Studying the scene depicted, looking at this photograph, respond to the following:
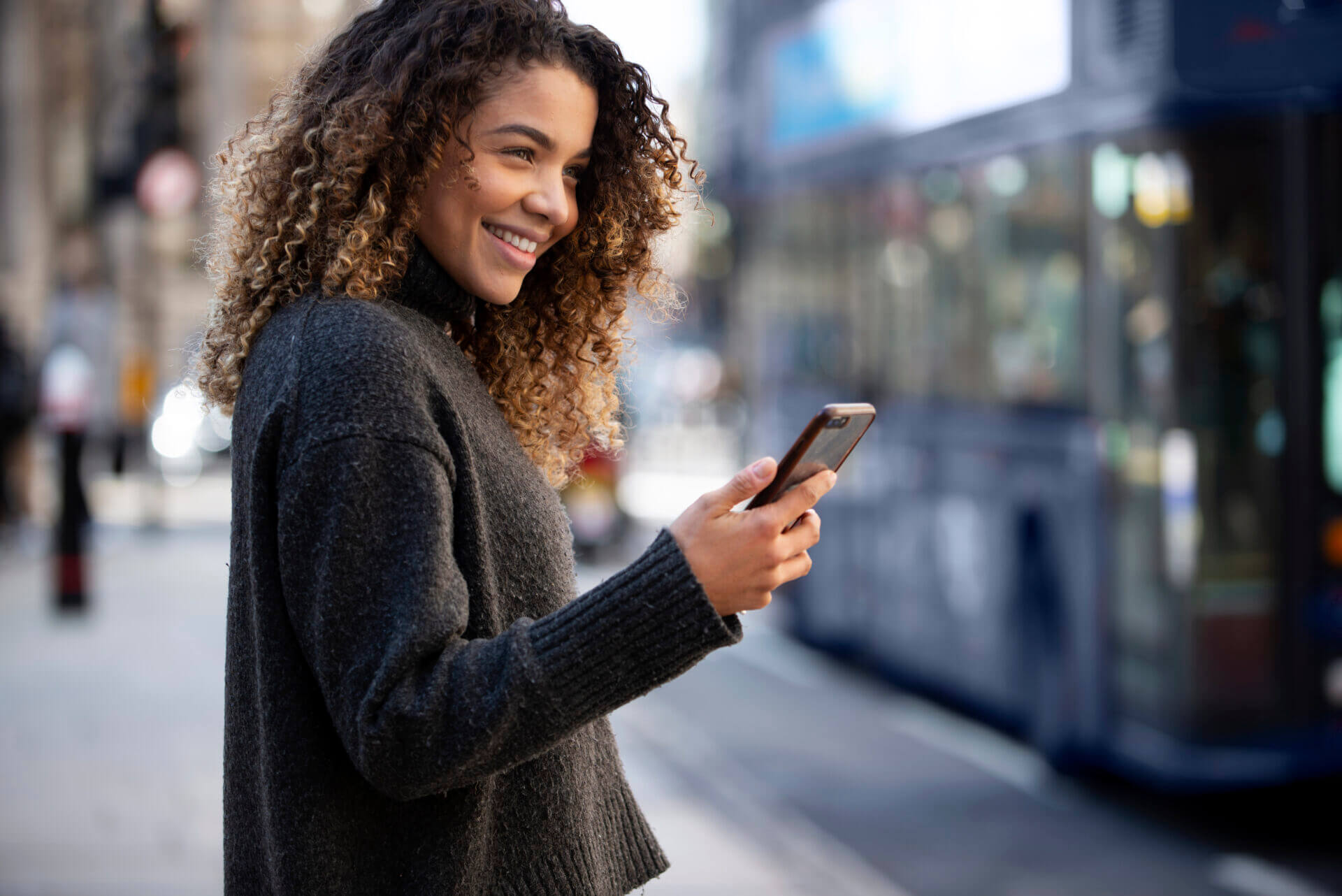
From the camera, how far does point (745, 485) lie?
1.42 metres

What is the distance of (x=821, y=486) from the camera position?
4.82ft

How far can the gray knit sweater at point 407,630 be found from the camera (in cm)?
134

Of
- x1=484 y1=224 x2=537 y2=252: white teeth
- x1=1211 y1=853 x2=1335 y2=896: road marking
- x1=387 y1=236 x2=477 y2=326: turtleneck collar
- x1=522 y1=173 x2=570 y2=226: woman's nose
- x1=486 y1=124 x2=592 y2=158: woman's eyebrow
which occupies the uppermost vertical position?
x1=486 y1=124 x2=592 y2=158: woman's eyebrow

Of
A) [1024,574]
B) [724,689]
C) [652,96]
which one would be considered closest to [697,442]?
[724,689]

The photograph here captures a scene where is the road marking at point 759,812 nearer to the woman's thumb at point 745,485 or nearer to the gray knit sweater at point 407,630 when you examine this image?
the gray knit sweater at point 407,630

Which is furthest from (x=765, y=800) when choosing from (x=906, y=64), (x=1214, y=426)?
(x=906, y=64)

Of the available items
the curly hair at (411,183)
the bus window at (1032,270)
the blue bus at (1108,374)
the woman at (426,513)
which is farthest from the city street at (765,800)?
the woman at (426,513)

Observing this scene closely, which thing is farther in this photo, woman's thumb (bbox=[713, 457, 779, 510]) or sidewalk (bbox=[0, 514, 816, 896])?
sidewalk (bbox=[0, 514, 816, 896])

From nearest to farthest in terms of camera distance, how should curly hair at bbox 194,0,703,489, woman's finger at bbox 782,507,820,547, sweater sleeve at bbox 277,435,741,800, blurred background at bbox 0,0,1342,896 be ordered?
sweater sleeve at bbox 277,435,741,800, woman's finger at bbox 782,507,820,547, curly hair at bbox 194,0,703,489, blurred background at bbox 0,0,1342,896

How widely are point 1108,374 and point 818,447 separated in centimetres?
411

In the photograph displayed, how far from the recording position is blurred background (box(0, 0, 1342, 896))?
4.92 meters

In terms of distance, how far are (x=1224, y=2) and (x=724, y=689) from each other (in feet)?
14.3

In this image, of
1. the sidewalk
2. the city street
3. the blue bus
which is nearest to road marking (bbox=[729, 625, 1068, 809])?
the city street

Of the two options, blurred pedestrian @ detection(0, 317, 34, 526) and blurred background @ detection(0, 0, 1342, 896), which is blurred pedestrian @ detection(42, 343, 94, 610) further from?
blurred pedestrian @ detection(0, 317, 34, 526)
